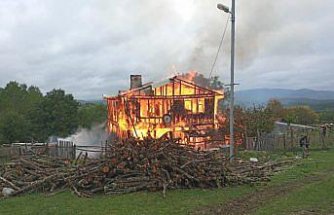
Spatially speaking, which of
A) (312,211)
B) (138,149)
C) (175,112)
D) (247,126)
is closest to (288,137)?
(247,126)

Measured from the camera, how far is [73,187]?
17.1 metres

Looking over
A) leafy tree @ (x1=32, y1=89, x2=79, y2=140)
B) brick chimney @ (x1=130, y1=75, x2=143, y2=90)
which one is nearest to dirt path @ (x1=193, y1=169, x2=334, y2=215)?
brick chimney @ (x1=130, y1=75, x2=143, y2=90)

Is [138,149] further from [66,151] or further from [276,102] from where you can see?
[276,102]

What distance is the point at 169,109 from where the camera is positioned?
38.7 metres

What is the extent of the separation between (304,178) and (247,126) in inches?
751

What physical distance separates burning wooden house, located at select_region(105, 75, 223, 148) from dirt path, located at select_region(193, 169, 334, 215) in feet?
67.5

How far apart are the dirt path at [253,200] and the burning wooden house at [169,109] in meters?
20.6

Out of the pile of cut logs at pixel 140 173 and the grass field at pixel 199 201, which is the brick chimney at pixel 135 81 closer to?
the pile of cut logs at pixel 140 173

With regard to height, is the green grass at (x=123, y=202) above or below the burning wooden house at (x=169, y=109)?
below

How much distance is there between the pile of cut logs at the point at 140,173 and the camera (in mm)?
16781

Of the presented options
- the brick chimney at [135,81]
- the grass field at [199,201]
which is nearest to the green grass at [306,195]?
the grass field at [199,201]

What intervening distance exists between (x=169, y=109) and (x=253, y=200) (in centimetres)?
2439

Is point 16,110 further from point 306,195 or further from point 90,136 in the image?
point 306,195

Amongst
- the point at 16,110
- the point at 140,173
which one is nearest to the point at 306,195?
the point at 140,173
